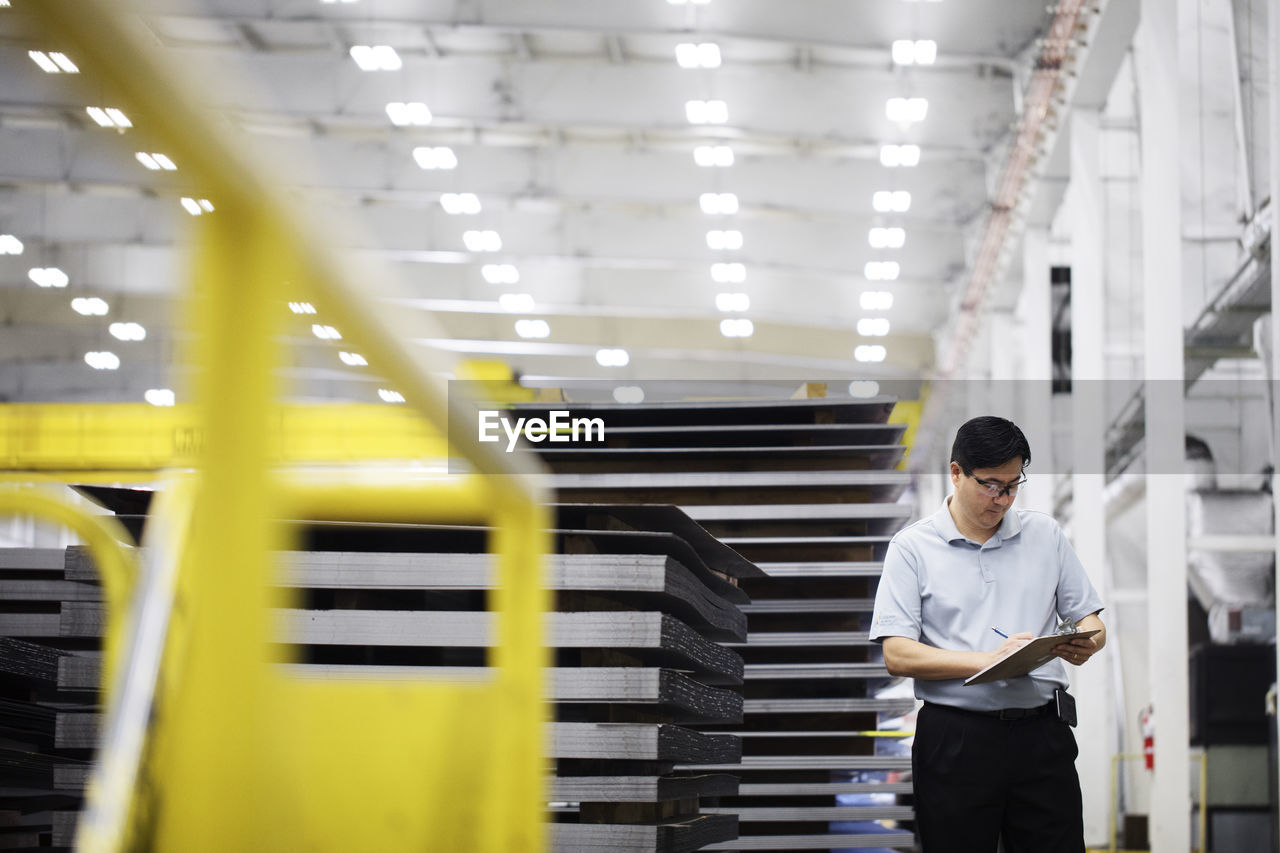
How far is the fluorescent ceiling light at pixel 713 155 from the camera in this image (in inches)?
466

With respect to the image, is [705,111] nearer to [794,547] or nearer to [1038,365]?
[1038,365]

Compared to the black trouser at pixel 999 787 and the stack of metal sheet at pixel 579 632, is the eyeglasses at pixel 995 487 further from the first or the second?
the stack of metal sheet at pixel 579 632

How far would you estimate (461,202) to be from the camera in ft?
42.2

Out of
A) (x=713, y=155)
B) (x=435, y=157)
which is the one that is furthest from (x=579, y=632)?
(x=435, y=157)

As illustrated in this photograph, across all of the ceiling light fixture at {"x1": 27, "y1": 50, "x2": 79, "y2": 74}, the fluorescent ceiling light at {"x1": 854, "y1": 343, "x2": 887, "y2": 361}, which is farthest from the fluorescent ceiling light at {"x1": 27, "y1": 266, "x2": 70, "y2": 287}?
the fluorescent ceiling light at {"x1": 854, "y1": 343, "x2": 887, "y2": 361}

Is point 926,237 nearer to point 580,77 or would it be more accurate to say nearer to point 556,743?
point 580,77

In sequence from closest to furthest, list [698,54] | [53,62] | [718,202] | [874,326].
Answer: [53,62] < [698,54] < [718,202] < [874,326]

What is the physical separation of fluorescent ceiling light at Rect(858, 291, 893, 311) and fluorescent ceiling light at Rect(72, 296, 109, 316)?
549 inches

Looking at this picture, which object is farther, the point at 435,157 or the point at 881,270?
the point at 881,270

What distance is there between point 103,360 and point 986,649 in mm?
1977

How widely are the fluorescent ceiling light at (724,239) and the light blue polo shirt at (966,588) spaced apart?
10.9 metres

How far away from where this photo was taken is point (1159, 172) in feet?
24.6

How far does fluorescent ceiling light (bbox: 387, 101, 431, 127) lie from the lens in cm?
1127

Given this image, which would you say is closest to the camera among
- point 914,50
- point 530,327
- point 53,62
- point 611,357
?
point 53,62
